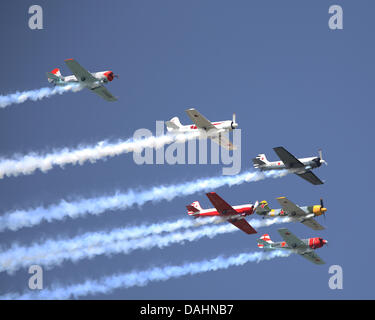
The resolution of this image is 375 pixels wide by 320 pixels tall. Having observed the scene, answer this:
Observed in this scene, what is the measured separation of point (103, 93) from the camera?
195 ft

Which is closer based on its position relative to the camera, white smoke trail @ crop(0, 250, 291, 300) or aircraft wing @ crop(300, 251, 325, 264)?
white smoke trail @ crop(0, 250, 291, 300)

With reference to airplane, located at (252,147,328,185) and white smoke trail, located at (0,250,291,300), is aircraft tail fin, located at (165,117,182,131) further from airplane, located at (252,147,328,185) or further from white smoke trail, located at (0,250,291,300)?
A: white smoke trail, located at (0,250,291,300)

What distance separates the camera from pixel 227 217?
185ft

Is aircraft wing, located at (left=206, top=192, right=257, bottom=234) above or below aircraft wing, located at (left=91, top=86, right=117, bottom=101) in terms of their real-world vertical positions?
below

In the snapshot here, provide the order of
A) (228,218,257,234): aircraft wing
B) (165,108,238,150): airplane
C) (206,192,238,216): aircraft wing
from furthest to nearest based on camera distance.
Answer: (165,108,238,150): airplane, (228,218,257,234): aircraft wing, (206,192,238,216): aircraft wing

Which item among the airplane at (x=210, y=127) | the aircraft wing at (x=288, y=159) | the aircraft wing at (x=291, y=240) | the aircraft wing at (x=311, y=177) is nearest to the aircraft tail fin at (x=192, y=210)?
the airplane at (x=210, y=127)

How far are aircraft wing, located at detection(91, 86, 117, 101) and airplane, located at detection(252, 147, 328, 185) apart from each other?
13068 mm

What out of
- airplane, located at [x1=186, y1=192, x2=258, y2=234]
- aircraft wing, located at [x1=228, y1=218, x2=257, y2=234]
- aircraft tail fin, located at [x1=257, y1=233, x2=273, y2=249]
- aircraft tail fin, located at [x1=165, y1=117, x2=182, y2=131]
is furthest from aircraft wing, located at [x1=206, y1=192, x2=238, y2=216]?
aircraft tail fin, located at [x1=165, y1=117, x2=182, y2=131]

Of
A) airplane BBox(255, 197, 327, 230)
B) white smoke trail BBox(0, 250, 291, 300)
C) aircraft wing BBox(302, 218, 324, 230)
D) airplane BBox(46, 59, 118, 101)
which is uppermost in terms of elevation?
airplane BBox(46, 59, 118, 101)

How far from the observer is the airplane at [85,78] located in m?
56.9

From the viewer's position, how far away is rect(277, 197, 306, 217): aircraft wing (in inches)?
2315

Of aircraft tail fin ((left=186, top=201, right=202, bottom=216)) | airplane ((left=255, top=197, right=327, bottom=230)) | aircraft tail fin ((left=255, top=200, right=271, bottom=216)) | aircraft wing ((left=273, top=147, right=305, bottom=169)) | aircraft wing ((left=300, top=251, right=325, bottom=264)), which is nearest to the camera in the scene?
aircraft tail fin ((left=186, top=201, right=202, bottom=216))

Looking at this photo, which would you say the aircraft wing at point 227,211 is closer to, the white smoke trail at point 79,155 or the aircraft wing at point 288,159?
the aircraft wing at point 288,159
